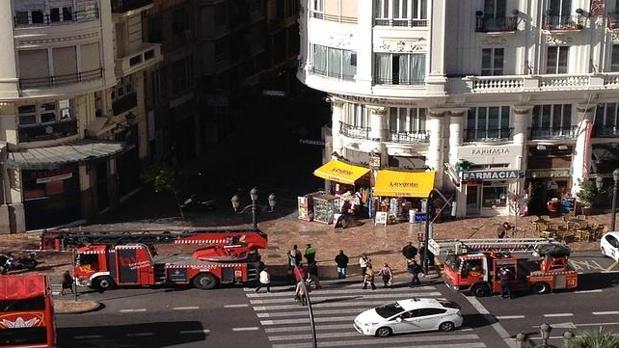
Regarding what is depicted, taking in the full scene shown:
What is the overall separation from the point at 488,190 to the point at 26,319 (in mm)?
32209

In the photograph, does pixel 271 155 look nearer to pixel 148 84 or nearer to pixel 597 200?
pixel 148 84

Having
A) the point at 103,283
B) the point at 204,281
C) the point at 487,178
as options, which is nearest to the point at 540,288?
the point at 487,178

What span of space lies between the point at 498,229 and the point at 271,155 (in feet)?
74.7

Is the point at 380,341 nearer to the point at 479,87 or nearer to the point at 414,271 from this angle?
the point at 414,271

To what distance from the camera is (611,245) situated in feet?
203

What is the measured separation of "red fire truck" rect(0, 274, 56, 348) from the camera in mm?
46125

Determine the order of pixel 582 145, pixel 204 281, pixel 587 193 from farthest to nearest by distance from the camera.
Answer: pixel 582 145, pixel 587 193, pixel 204 281

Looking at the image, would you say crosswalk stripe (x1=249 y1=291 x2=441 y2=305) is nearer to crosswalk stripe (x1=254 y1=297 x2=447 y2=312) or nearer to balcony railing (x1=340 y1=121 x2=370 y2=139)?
crosswalk stripe (x1=254 y1=297 x2=447 y2=312)

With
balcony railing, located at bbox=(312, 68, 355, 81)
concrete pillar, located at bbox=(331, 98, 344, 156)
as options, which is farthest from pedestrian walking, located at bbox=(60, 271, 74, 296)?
concrete pillar, located at bbox=(331, 98, 344, 156)

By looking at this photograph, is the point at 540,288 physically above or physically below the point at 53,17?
below

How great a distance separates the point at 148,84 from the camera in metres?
74.9

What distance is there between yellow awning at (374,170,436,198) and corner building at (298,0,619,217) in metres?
0.90

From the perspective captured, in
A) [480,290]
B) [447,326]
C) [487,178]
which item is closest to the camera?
[447,326]

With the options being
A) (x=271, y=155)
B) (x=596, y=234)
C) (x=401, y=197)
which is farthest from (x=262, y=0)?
(x=596, y=234)
